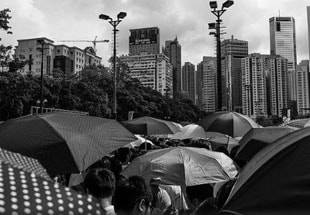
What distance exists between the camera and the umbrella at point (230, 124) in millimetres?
10664

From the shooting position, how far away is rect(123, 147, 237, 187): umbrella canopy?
6.07m

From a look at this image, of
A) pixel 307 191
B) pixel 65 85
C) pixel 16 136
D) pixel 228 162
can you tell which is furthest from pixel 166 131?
pixel 65 85

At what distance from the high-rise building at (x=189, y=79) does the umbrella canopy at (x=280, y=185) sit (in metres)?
98.1

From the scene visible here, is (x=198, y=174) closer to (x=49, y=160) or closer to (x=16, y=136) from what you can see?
(x=49, y=160)

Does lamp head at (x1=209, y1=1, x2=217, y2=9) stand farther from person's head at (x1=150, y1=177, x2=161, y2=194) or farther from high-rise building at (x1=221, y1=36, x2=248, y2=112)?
high-rise building at (x1=221, y1=36, x2=248, y2=112)

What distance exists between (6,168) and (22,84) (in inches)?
1375

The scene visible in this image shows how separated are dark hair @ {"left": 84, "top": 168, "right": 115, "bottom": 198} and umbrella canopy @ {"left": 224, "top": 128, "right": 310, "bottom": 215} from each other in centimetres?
140

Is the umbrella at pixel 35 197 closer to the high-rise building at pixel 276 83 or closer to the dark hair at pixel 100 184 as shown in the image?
the dark hair at pixel 100 184

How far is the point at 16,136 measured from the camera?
16.8 ft

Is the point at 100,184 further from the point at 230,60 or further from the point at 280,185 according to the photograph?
the point at 230,60

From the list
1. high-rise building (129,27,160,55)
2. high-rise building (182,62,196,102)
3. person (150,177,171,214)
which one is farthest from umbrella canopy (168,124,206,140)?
high-rise building (129,27,160,55)

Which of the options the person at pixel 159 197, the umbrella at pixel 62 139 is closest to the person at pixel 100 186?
the umbrella at pixel 62 139

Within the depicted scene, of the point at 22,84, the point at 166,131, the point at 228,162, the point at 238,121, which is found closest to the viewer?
the point at 228,162

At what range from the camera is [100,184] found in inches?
131
